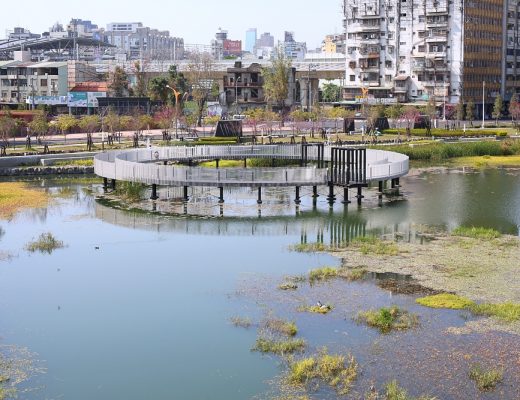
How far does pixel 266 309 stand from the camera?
30875 millimetres

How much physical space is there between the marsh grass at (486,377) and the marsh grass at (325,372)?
328 centimetres

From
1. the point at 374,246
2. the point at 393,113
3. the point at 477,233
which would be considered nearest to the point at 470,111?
the point at 393,113

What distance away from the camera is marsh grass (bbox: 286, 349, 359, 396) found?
946 inches

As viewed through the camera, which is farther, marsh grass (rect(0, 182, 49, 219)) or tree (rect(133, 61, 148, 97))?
tree (rect(133, 61, 148, 97))

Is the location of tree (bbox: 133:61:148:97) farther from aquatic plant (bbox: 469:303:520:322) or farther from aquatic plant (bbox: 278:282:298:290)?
aquatic plant (bbox: 469:303:520:322)

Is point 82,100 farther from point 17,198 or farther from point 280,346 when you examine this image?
point 280,346

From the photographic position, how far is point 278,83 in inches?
5536

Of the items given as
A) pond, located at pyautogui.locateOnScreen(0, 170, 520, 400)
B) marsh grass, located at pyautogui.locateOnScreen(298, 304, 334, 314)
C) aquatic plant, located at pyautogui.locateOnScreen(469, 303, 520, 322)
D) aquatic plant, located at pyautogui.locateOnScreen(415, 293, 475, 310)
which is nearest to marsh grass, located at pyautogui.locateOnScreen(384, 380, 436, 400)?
pond, located at pyautogui.locateOnScreen(0, 170, 520, 400)

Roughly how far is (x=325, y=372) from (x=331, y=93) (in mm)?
153464

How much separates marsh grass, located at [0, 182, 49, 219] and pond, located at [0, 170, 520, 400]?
1.59 metres

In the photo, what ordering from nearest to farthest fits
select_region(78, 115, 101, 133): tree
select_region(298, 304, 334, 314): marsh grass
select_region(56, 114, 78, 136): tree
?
select_region(298, 304, 334, 314): marsh grass, select_region(78, 115, 101, 133): tree, select_region(56, 114, 78, 136): tree

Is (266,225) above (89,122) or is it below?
below

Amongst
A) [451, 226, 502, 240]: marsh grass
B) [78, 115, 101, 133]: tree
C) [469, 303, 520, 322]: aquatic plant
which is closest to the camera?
[469, 303, 520, 322]: aquatic plant

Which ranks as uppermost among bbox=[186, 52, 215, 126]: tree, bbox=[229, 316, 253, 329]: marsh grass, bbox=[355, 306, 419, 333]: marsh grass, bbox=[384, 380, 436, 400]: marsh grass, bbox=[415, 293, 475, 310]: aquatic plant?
bbox=[186, 52, 215, 126]: tree
